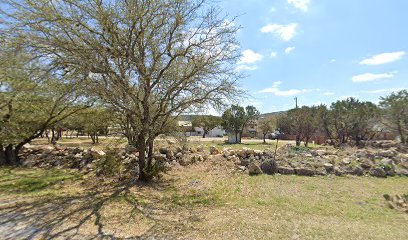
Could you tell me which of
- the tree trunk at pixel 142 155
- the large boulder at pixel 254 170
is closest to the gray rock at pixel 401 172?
the large boulder at pixel 254 170

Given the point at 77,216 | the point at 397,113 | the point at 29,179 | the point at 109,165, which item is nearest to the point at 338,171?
the point at 109,165

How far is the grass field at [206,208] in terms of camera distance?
186 inches

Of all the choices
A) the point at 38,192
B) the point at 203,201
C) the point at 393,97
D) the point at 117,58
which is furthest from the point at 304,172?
the point at 393,97

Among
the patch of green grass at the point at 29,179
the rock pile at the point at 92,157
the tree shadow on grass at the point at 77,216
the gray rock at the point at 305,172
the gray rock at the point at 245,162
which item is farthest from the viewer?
the rock pile at the point at 92,157

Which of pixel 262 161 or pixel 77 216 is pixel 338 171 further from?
pixel 77 216

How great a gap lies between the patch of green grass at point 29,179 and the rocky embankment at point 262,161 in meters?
1.00

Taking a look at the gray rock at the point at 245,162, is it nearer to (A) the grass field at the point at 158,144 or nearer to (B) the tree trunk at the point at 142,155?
(A) the grass field at the point at 158,144

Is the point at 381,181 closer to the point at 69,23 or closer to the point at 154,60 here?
the point at 154,60

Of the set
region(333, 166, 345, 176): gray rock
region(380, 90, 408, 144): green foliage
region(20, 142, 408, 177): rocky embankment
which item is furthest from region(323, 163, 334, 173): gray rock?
region(380, 90, 408, 144): green foliage

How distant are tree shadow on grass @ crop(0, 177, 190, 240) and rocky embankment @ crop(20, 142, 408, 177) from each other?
3448 mm

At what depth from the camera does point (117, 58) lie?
22.7ft

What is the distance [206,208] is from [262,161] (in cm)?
547

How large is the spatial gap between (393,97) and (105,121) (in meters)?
28.5

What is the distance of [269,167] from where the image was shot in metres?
10.3
